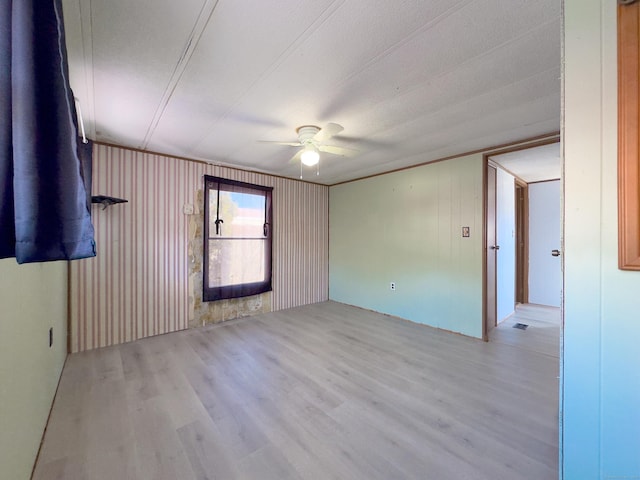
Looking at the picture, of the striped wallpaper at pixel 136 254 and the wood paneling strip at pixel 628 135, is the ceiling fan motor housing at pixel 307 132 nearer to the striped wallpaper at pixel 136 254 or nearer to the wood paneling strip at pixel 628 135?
the striped wallpaper at pixel 136 254

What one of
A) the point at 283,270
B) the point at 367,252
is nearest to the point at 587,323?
the point at 367,252

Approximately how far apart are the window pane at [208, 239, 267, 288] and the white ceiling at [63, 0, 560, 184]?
1.56m

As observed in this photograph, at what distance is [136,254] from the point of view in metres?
3.17

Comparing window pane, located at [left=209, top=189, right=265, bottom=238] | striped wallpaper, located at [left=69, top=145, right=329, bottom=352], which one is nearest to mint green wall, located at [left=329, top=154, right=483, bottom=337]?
window pane, located at [left=209, top=189, right=265, bottom=238]

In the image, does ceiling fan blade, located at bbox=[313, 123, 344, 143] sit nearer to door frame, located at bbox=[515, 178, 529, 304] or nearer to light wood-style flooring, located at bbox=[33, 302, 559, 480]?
light wood-style flooring, located at bbox=[33, 302, 559, 480]

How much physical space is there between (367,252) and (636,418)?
3.78 metres

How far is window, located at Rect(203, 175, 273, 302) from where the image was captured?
3.67 metres

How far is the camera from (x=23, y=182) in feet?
1.87

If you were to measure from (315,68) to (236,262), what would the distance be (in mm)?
2937

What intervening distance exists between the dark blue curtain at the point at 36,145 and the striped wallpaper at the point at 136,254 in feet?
9.38

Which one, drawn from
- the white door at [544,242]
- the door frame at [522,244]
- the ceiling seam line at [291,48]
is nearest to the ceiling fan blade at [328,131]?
the ceiling seam line at [291,48]

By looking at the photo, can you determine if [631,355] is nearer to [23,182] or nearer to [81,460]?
[23,182]

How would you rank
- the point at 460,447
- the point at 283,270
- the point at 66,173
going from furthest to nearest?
the point at 283,270 → the point at 460,447 → the point at 66,173

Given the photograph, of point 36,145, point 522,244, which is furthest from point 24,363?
point 522,244
